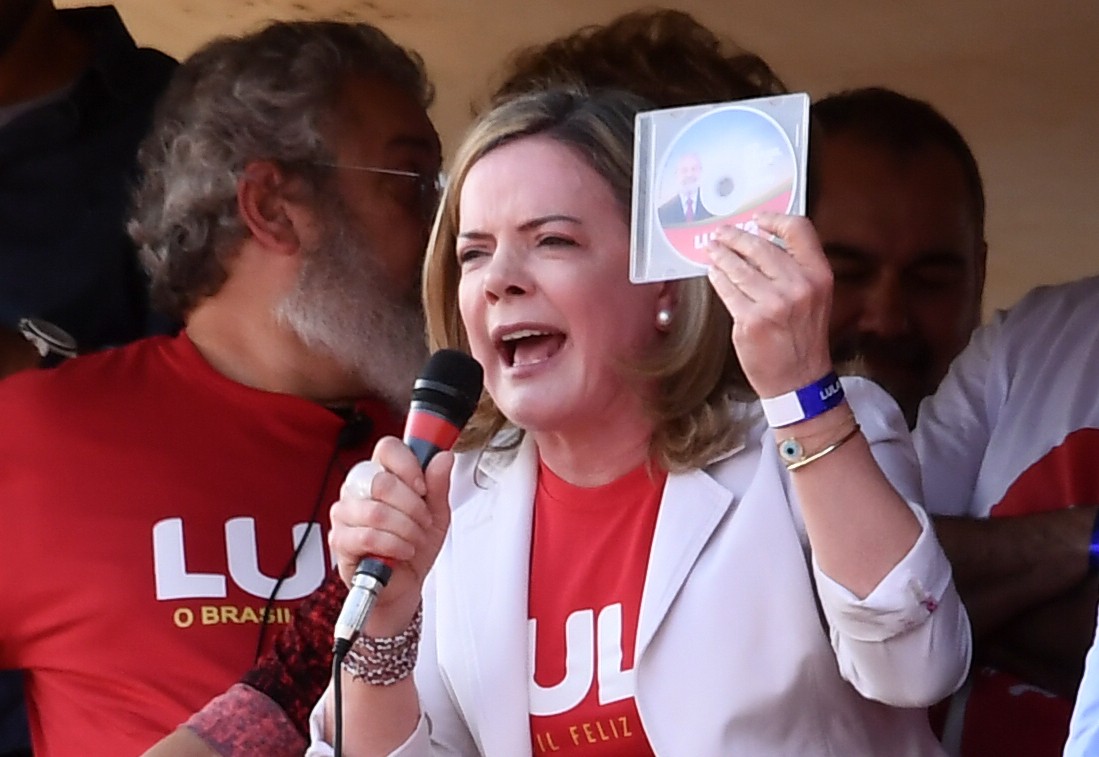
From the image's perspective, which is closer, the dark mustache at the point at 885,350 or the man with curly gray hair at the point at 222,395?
the man with curly gray hair at the point at 222,395

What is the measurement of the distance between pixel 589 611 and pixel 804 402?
1.18 feet

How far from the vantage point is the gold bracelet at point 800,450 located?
1.30m

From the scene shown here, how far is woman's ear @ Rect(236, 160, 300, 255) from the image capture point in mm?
2346

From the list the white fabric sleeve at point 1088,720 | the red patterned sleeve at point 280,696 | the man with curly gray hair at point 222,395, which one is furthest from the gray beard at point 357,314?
the white fabric sleeve at point 1088,720

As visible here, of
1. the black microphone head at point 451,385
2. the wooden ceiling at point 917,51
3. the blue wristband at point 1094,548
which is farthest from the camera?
the wooden ceiling at point 917,51

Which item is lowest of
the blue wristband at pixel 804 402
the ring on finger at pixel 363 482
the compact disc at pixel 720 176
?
the ring on finger at pixel 363 482

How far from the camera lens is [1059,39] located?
290 cm

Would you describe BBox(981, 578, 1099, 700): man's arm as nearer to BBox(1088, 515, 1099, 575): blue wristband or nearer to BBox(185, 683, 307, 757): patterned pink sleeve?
BBox(1088, 515, 1099, 575): blue wristband

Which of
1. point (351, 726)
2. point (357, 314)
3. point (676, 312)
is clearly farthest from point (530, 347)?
point (357, 314)

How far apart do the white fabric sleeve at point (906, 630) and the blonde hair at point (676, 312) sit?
10.1 inches

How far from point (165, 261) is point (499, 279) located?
963 mm

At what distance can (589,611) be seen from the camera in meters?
1.55

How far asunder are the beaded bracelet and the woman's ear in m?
0.95

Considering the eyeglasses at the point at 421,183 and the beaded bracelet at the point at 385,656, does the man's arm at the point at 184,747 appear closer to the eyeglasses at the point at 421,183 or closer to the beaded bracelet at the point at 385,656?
the beaded bracelet at the point at 385,656
